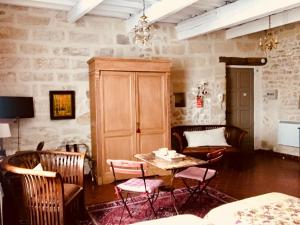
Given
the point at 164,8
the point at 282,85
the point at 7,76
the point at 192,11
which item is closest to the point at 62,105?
the point at 7,76

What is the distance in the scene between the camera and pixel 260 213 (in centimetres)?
221

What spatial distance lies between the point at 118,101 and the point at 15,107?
1.60 m

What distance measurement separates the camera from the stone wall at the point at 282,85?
675 centimetres

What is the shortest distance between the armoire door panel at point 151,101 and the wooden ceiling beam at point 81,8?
54.7 inches

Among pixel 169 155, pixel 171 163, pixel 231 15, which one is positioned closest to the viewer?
pixel 171 163

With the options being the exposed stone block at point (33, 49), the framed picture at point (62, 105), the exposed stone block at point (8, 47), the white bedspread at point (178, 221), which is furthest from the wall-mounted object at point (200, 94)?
the white bedspread at point (178, 221)

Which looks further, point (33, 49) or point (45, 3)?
point (33, 49)

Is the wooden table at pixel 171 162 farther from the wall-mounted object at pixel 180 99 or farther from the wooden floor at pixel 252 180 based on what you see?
the wall-mounted object at pixel 180 99

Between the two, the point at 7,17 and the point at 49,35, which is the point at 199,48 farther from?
the point at 7,17

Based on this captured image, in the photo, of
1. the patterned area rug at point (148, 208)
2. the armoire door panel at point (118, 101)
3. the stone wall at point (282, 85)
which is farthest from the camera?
the stone wall at point (282, 85)

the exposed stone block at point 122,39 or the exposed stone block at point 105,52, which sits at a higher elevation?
the exposed stone block at point 122,39

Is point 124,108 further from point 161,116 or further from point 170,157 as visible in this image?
point 170,157

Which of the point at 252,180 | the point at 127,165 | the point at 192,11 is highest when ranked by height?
the point at 192,11

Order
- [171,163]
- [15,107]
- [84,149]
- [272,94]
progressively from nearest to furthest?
[171,163] → [15,107] → [84,149] → [272,94]
